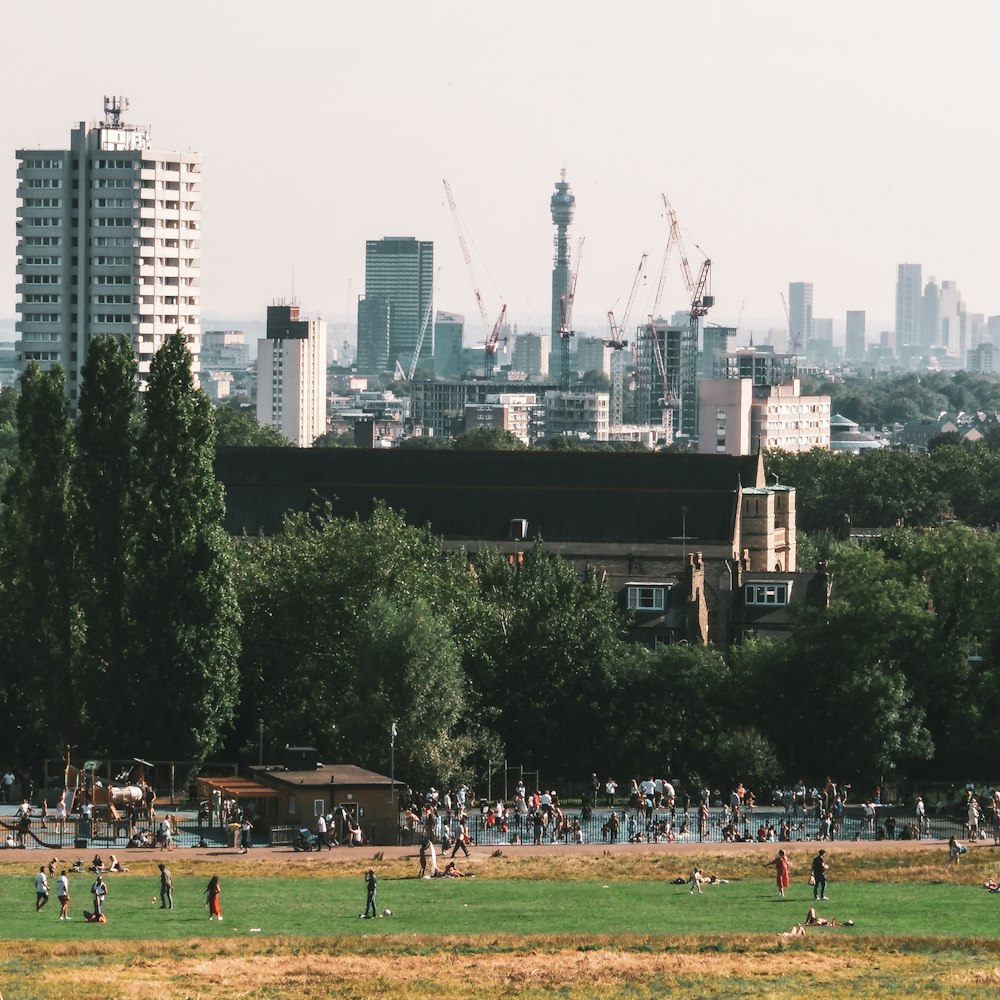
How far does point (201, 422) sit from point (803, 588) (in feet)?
133

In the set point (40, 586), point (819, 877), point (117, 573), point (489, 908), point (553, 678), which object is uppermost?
point (117, 573)

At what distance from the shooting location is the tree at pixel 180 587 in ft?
298

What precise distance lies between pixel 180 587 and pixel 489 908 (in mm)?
24085

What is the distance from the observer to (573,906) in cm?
7381

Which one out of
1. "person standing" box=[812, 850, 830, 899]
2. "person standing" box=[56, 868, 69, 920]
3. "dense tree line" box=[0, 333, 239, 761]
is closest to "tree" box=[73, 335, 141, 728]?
"dense tree line" box=[0, 333, 239, 761]

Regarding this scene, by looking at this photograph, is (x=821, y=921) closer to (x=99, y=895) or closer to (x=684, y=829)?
(x=684, y=829)

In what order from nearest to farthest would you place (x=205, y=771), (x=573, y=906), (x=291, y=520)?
1. (x=573, y=906)
2. (x=205, y=771)
3. (x=291, y=520)

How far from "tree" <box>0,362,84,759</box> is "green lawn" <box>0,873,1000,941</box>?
57.2 ft

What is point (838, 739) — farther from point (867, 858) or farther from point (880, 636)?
point (867, 858)

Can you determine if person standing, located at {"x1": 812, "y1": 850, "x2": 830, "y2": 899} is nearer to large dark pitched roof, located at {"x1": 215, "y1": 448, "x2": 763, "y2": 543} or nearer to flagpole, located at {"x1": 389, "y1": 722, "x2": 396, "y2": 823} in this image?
flagpole, located at {"x1": 389, "y1": 722, "x2": 396, "y2": 823}

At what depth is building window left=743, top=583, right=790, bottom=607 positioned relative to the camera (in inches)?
4983

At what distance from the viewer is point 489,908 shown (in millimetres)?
72438

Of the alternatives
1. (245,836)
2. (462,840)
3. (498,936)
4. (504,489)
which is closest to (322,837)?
(245,836)

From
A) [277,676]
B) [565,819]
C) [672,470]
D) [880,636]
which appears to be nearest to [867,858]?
[565,819]
